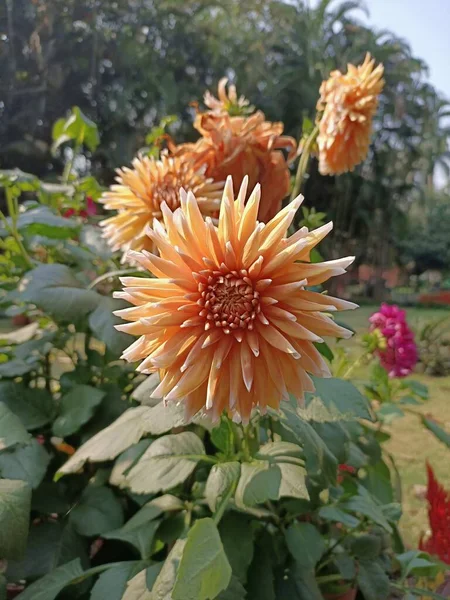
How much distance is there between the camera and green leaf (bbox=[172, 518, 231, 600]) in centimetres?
47

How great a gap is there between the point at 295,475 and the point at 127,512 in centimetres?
36

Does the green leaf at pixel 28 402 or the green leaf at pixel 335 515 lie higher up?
the green leaf at pixel 28 402

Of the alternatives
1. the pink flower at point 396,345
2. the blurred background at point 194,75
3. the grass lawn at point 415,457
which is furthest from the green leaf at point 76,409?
the blurred background at point 194,75

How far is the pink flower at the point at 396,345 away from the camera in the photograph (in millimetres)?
1292

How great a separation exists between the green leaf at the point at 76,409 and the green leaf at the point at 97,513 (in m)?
0.09

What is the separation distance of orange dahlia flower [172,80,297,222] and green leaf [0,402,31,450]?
380 mm

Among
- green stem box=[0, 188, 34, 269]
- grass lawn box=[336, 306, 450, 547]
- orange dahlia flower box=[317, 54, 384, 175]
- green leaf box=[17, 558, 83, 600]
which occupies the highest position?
orange dahlia flower box=[317, 54, 384, 175]

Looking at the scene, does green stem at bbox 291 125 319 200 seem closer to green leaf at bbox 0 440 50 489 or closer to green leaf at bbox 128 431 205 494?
green leaf at bbox 128 431 205 494

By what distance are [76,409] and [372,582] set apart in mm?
478

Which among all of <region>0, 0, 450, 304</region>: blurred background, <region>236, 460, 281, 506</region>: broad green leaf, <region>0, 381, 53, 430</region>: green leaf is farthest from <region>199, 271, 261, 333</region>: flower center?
<region>0, 0, 450, 304</region>: blurred background

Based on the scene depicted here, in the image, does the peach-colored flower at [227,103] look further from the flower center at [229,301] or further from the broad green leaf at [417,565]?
the broad green leaf at [417,565]

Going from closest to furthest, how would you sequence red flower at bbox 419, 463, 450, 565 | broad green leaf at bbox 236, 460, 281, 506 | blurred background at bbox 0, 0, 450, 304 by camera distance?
broad green leaf at bbox 236, 460, 281, 506
red flower at bbox 419, 463, 450, 565
blurred background at bbox 0, 0, 450, 304

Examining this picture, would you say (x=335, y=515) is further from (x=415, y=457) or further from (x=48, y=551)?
(x=415, y=457)

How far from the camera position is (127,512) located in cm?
84
